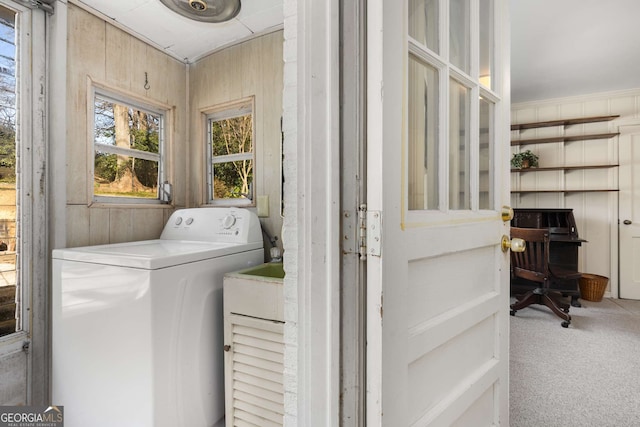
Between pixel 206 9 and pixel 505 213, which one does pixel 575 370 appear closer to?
pixel 505 213

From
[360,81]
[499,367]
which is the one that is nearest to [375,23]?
[360,81]

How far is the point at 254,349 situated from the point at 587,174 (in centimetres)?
453

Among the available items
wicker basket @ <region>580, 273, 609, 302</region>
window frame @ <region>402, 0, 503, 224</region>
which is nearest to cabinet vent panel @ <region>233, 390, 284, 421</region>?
window frame @ <region>402, 0, 503, 224</region>

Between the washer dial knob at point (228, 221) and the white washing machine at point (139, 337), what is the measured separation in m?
0.27

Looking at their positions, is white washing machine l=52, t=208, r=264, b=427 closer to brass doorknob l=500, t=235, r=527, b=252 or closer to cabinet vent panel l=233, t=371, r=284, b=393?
cabinet vent panel l=233, t=371, r=284, b=393

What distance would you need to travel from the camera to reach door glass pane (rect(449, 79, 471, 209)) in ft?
3.23

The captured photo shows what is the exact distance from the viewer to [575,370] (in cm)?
204

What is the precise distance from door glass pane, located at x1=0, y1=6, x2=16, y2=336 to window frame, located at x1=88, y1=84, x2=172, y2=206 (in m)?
0.32

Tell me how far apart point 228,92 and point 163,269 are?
1.44 metres

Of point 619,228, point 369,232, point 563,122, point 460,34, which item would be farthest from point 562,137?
point 369,232

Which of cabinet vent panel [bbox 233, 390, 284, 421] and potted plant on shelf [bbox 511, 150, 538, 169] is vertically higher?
potted plant on shelf [bbox 511, 150, 538, 169]

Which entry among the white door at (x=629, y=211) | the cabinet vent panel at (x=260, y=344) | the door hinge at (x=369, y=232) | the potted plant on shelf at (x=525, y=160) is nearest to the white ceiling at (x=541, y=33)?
the white door at (x=629, y=211)

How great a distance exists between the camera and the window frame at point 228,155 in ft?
7.02

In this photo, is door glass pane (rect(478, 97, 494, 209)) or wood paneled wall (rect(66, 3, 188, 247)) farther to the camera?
wood paneled wall (rect(66, 3, 188, 247))
